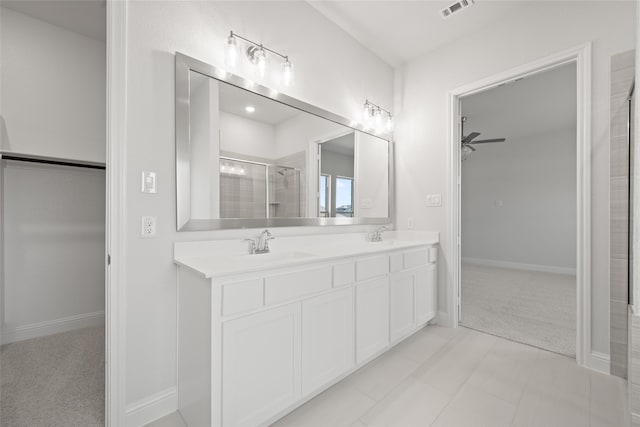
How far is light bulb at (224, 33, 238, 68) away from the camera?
1736 millimetres

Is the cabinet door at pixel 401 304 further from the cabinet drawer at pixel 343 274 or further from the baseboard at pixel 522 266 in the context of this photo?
the baseboard at pixel 522 266

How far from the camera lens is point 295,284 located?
1.48 metres

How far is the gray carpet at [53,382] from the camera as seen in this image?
1.47 m

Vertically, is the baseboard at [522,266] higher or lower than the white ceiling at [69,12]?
lower

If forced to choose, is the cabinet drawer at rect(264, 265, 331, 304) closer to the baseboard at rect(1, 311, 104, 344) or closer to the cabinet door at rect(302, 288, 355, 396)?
the cabinet door at rect(302, 288, 355, 396)

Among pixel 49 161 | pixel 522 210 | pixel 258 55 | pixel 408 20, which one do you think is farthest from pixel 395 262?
pixel 522 210

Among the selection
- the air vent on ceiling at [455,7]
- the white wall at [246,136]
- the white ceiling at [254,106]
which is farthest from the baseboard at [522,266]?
the white wall at [246,136]

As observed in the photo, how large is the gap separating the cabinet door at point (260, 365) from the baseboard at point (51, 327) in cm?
234

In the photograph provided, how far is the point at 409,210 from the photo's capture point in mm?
3012

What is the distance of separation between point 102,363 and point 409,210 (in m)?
3.03

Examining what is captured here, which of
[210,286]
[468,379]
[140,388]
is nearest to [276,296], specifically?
[210,286]

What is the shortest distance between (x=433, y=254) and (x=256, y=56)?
7.68ft

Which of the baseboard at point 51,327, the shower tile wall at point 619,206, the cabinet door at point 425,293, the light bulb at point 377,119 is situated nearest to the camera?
the shower tile wall at point 619,206

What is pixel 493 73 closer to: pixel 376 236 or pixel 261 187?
pixel 376 236
